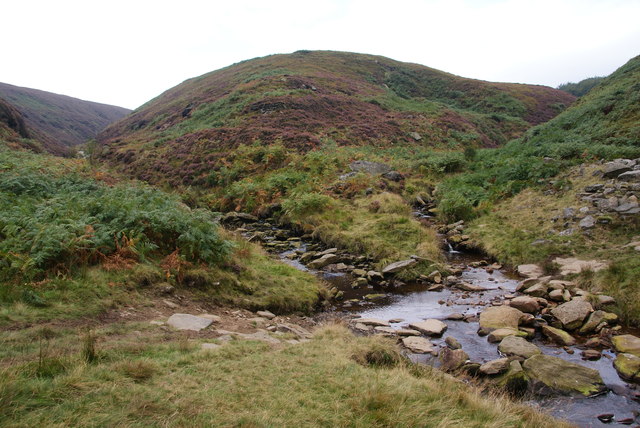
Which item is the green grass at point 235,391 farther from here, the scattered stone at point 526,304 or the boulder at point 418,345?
the scattered stone at point 526,304

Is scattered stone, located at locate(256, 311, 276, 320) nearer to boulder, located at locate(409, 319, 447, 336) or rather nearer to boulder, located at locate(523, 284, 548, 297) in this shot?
boulder, located at locate(409, 319, 447, 336)

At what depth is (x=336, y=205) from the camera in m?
19.5

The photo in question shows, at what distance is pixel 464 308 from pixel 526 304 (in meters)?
1.45

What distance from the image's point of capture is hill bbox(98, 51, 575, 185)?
3198 centimetres

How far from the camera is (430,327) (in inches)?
341

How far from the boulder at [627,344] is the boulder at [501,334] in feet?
5.20

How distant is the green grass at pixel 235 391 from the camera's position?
353cm

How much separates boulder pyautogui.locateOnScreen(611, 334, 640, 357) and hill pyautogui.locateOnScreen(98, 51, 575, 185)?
24506 mm

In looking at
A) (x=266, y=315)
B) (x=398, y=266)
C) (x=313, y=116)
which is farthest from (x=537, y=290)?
(x=313, y=116)

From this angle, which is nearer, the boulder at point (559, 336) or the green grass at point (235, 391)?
the green grass at point (235, 391)

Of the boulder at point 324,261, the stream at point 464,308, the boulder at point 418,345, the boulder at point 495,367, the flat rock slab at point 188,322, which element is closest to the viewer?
the stream at point 464,308

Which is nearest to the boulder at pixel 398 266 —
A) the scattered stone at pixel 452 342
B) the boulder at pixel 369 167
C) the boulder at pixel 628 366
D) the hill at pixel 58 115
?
the scattered stone at pixel 452 342

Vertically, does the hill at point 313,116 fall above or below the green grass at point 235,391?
above

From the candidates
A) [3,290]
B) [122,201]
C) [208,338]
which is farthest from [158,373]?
[122,201]
